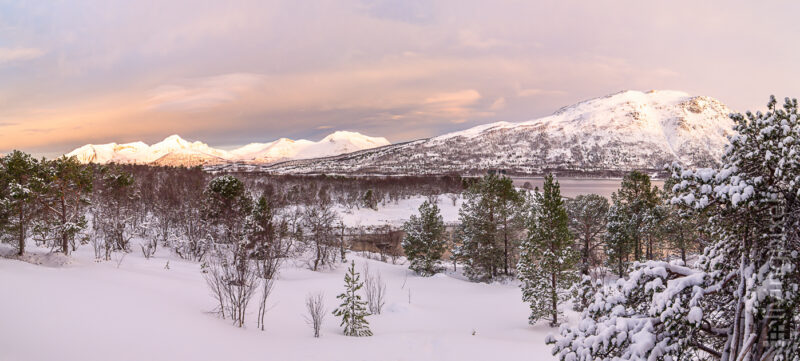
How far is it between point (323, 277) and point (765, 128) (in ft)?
97.3

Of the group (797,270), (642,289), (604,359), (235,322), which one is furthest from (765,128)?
(235,322)

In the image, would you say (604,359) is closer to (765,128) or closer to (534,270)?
(765,128)

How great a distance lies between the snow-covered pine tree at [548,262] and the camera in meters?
20.4

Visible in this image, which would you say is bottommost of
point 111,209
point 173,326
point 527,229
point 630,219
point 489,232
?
point 489,232

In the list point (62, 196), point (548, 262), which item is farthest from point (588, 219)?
point (62, 196)

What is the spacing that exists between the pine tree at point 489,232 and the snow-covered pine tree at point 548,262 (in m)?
11.0

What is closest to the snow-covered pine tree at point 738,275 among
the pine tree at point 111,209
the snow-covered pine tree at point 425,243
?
the snow-covered pine tree at point 425,243

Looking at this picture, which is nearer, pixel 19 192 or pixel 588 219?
pixel 19 192

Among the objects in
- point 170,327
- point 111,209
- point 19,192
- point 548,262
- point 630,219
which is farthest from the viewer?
point 630,219

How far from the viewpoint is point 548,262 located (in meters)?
20.9

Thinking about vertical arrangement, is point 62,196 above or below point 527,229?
above

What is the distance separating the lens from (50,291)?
34.8 ft

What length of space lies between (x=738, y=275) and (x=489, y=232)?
95.6ft

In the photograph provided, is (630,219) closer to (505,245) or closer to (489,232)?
(505,245)
